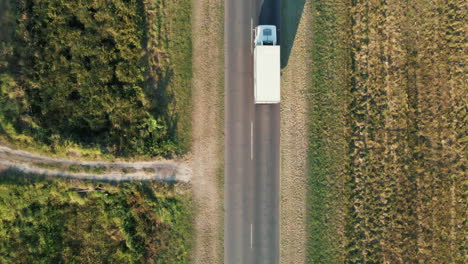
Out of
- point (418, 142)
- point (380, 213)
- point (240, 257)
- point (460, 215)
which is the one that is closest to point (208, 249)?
point (240, 257)

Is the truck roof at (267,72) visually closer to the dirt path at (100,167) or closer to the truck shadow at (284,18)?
the truck shadow at (284,18)

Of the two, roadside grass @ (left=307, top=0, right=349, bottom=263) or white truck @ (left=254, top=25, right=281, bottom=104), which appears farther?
roadside grass @ (left=307, top=0, right=349, bottom=263)

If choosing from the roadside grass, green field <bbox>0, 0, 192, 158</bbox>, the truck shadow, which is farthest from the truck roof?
green field <bbox>0, 0, 192, 158</bbox>

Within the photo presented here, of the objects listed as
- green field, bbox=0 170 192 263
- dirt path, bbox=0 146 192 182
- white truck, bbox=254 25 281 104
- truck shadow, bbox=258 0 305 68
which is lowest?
green field, bbox=0 170 192 263

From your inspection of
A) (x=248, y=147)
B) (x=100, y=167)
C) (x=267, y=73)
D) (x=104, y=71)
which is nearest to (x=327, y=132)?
(x=248, y=147)

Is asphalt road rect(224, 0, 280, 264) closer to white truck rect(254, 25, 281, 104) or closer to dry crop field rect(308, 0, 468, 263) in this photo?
white truck rect(254, 25, 281, 104)

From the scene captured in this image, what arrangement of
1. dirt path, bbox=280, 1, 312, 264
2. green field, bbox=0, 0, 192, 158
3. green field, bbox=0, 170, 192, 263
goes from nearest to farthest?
green field, bbox=0, 170, 192, 263, green field, bbox=0, 0, 192, 158, dirt path, bbox=280, 1, 312, 264

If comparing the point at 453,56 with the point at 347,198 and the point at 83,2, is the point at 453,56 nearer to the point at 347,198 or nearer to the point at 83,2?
the point at 347,198
